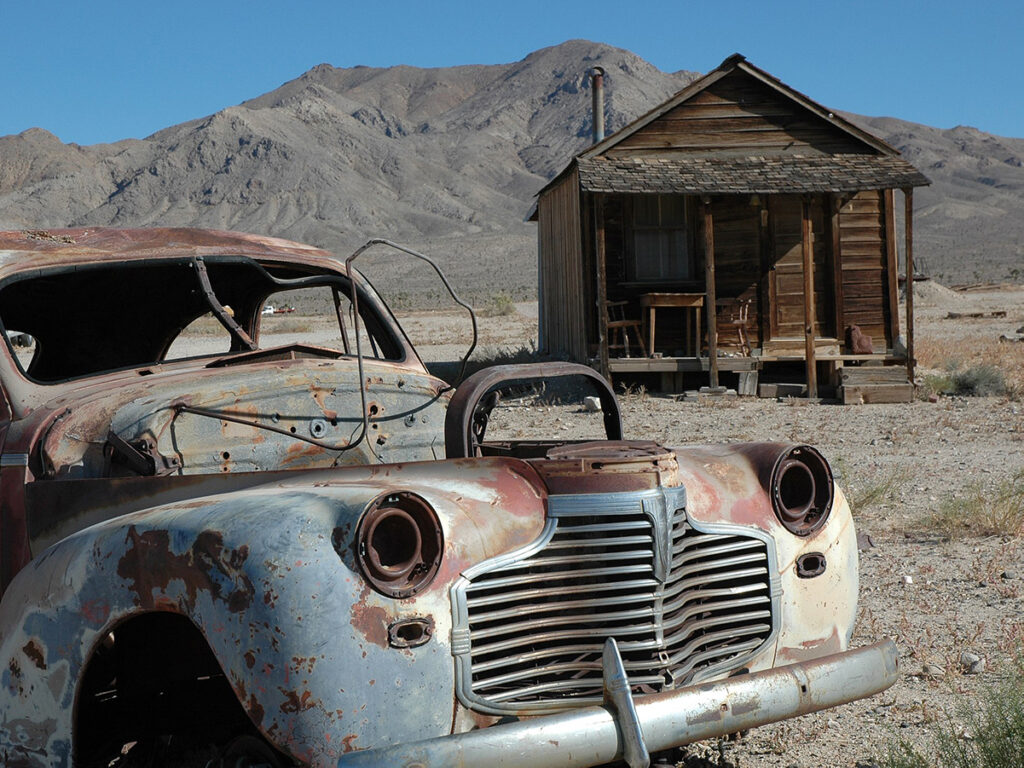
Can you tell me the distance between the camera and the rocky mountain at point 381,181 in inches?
3890

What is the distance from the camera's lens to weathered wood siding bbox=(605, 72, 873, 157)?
1650 centimetres

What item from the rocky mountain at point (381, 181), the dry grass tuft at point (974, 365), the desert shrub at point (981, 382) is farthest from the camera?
the rocky mountain at point (381, 181)

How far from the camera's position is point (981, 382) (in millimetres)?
15211

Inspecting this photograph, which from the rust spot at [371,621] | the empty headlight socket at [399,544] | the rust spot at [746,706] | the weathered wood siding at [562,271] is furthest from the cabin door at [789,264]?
the rust spot at [371,621]

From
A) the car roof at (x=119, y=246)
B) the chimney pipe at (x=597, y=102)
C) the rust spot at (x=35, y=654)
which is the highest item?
the chimney pipe at (x=597, y=102)

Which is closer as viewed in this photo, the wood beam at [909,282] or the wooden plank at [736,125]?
the wood beam at [909,282]

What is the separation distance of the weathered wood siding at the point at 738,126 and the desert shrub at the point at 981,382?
3.75 m

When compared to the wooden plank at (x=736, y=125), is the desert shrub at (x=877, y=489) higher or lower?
lower

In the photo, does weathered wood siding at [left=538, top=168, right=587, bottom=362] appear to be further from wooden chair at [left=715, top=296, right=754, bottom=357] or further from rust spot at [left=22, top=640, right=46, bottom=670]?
rust spot at [left=22, top=640, right=46, bottom=670]

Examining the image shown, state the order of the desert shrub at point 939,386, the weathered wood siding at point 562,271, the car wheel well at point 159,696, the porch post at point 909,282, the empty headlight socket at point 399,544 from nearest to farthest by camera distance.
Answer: the empty headlight socket at point 399,544 → the car wheel well at point 159,696 → the porch post at point 909,282 → the desert shrub at point 939,386 → the weathered wood siding at point 562,271

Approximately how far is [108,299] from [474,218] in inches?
4476

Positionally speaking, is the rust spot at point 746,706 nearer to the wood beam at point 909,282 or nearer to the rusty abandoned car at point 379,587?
the rusty abandoned car at point 379,587

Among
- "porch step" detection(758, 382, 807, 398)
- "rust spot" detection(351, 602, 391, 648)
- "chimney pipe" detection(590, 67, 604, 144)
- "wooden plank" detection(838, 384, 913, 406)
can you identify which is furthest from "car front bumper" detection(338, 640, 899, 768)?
"chimney pipe" detection(590, 67, 604, 144)

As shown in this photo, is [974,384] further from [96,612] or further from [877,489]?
[96,612]
